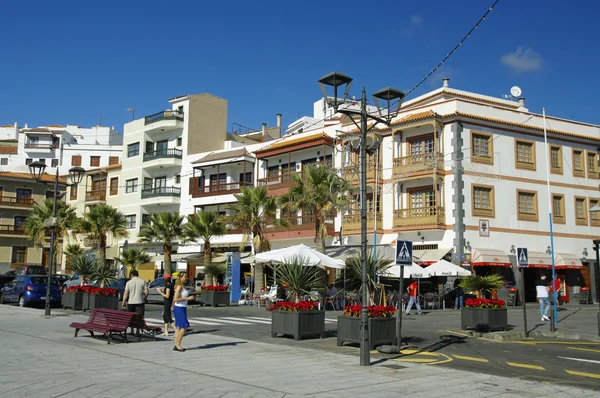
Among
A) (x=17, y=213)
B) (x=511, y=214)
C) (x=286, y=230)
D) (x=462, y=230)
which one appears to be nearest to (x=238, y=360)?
(x=462, y=230)

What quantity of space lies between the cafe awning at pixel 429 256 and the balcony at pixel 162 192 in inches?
985

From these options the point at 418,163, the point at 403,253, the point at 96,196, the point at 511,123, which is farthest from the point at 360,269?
the point at 96,196

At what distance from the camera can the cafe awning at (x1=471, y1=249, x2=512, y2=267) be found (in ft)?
107

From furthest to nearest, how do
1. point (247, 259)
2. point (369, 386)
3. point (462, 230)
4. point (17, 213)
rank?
point (17, 213) < point (247, 259) < point (462, 230) < point (369, 386)

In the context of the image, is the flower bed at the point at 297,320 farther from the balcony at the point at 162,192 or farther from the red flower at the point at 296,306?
the balcony at the point at 162,192

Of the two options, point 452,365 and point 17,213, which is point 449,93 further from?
point 17,213

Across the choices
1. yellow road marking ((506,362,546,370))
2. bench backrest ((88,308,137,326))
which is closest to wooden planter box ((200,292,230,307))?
bench backrest ((88,308,137,326))

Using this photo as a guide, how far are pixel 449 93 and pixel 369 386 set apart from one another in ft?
108

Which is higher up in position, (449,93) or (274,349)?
(449,93)

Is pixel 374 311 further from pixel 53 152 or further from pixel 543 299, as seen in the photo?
pixel 53 152

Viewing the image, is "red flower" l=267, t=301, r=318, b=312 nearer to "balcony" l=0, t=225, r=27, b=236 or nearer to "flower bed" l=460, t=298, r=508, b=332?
"flower bed" l=460, t=298, r=508, b=332

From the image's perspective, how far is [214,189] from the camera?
48500 mm

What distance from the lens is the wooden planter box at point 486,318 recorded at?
18094mm

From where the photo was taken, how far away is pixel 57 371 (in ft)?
33.4
